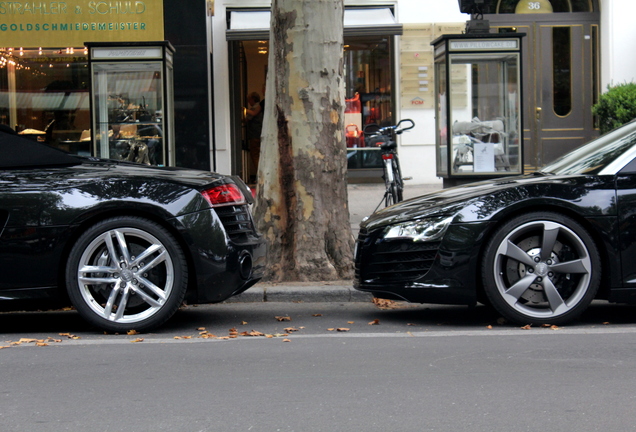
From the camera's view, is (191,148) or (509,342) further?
(191,148)

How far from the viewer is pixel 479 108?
1160 centimetres

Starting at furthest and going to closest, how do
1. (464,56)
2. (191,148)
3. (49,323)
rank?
(191,148), (464,56), (49,323)

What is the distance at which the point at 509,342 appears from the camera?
A: 512 cm

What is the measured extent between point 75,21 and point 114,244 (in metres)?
11.1

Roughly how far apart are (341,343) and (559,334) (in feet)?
4.55

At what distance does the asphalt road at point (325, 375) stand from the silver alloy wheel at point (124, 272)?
0.23 m

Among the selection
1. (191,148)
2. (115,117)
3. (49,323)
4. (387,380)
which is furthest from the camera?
(191,148)

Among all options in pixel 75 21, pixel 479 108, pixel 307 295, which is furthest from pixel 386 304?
pixel 75 21

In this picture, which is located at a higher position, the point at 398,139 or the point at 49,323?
the point at 398,139

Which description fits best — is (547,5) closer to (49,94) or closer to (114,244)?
(49,94)

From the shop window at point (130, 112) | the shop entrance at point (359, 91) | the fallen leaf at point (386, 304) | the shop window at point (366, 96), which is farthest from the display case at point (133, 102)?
the fallen leaf at point (386, 304)

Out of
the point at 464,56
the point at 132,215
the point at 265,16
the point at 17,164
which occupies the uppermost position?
the point at 265,16

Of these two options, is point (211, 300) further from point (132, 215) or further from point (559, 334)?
point (559, 334)

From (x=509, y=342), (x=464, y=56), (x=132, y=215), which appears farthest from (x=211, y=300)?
(x=464, y=56)
